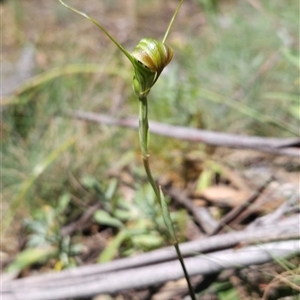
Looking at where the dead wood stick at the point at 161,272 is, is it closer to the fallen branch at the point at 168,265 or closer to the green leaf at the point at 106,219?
the fallen branch at the point at 168,265

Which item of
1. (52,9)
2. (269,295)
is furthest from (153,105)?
(52,9)

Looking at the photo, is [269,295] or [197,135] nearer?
[269,295]

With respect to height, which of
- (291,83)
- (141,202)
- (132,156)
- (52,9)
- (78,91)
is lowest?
(141,202)

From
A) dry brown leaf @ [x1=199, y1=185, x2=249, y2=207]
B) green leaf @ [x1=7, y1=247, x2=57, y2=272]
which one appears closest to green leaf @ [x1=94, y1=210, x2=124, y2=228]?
green leaf @ [x1=7, y1=247, x2=57, y2=272]

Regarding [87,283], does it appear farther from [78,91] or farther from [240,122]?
[78,91]

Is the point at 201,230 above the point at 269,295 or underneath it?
above

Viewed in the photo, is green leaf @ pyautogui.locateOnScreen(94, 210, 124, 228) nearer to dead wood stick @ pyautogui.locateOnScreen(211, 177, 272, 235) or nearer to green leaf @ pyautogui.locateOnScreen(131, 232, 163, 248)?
green leaf @ pyautogui.locateOnScreen(131, 232, 163, 248)

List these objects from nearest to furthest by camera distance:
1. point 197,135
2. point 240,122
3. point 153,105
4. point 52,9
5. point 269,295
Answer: point 269,295, point 197,135, point 240,122, point 153,105, point 52,9

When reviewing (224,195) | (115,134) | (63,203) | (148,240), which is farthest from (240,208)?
(115,134)

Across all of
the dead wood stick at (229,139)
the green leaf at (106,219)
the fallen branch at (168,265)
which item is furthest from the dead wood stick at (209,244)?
the green leaf at (106,219)
